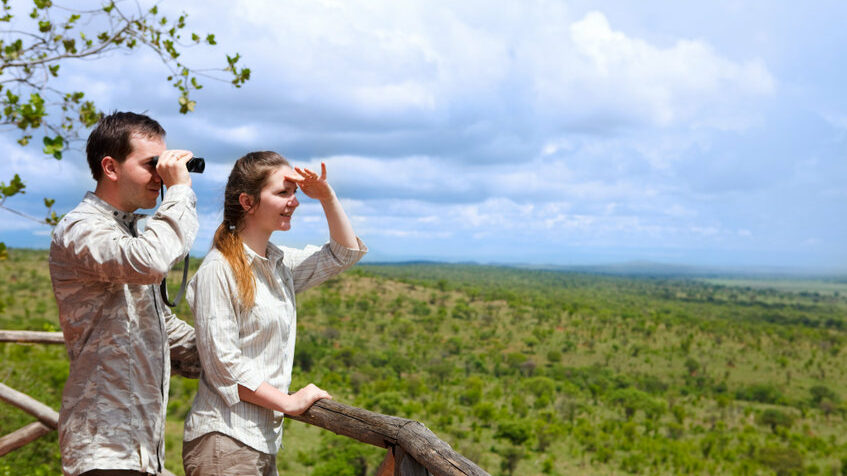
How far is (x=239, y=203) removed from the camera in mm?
2008

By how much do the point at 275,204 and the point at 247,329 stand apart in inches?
15.2

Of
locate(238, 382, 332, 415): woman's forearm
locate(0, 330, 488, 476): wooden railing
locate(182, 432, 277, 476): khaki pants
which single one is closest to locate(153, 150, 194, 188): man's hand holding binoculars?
locate(238, 382, 332, 415): woman's forearm

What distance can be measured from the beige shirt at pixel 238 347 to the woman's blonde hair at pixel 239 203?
3 centimetres

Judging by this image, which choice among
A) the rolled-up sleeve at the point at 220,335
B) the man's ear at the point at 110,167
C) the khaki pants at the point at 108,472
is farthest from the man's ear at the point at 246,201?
the khaki pants at the point at 108,472

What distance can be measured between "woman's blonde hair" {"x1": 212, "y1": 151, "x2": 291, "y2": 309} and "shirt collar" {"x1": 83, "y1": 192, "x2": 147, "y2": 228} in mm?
276

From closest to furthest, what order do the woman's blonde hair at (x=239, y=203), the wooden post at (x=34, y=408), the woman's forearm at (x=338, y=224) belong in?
the woman's blonde hair at (x=239, y=203) → the woman's forearm at (x=338, y=224) → the wooden post at (x=34, y=408)

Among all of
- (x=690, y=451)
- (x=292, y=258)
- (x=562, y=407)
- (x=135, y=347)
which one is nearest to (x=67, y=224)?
(x=135, y=347)

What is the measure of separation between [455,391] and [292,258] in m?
46.1

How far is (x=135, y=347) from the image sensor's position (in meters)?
1.66

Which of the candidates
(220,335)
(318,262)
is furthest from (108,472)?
(318,262)

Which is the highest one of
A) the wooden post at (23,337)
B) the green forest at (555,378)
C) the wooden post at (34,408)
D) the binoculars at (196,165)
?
the binoculars at (196,165)

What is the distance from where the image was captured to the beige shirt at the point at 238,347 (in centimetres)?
177

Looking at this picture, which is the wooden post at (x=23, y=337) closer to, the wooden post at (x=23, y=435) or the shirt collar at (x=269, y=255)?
the wooden post at (x=23, y=435)

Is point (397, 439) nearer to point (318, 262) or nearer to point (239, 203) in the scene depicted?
point (318, 262)
